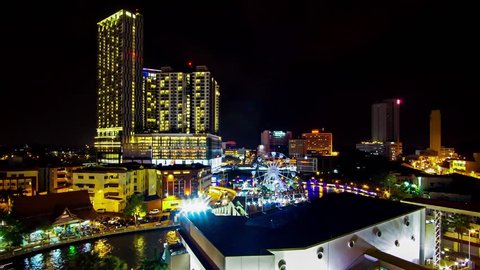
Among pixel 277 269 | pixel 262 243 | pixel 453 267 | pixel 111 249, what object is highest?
pixel 262 243

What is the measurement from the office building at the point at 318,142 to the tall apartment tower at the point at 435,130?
30052 millimetres

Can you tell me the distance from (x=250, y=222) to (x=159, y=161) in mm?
42480

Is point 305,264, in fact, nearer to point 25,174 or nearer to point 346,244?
point 346,244

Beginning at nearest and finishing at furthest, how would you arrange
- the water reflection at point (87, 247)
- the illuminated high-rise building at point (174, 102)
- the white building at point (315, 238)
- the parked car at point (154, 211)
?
the white building at point (315, 238)
the water reflection at point (87, 247)
the parked car at point (154, 211)
the illuminated high-rise building at point (174, 102)

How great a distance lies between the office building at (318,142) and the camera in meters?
89.2

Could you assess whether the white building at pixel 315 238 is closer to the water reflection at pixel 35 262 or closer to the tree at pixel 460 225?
the tree at pixel 460 225

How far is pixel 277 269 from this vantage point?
855 centimetres

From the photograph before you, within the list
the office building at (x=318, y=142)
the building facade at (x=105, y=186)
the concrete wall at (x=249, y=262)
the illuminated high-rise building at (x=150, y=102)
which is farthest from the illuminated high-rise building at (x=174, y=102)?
the concrete wall at (x=249, y=262)

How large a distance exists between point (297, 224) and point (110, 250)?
509 inches

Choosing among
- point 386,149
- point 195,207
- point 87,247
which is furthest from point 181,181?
point 386,149

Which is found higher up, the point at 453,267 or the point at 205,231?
the point at 205,231

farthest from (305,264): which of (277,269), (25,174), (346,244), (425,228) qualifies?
(25,174)

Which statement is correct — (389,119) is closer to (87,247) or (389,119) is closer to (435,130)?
(435,130)

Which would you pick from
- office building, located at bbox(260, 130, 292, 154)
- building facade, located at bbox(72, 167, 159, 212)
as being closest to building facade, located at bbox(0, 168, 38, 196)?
building facade, located at bbox(72, 167, 159, 212)
